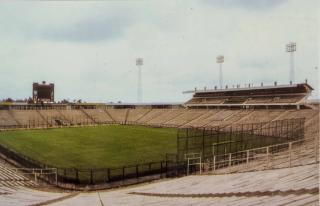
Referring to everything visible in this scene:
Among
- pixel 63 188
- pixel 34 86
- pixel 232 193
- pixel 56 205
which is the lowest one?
pixel 63 188

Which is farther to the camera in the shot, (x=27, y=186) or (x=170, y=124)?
(x=170, y=124)

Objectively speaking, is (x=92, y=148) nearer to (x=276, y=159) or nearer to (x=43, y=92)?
(x=276, y=159)

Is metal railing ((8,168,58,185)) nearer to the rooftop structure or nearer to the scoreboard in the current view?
the rooftop structure

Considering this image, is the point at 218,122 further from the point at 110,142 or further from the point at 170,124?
the point at 110,142

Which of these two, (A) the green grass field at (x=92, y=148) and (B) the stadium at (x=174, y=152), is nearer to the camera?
(B) the stadium at (x=174, y=152)

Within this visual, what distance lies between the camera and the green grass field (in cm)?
3347

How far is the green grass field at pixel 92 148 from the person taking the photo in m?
33.5

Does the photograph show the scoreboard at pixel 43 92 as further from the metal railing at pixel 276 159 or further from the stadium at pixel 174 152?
Result: the metal railing at pixel 276 159

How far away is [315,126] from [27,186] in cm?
3194

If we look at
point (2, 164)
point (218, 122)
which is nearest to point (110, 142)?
point (2, 164)

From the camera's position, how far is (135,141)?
47.4 m

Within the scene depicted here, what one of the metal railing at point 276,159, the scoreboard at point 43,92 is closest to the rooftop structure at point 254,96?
the metal railing at point 276,159

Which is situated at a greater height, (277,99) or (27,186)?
(277,99)

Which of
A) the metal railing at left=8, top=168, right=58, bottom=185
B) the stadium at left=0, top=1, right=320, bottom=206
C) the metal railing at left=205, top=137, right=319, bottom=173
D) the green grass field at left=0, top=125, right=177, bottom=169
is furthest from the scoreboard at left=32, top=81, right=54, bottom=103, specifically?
the metal railing at left=205, top=137, right=319, bottom=173
